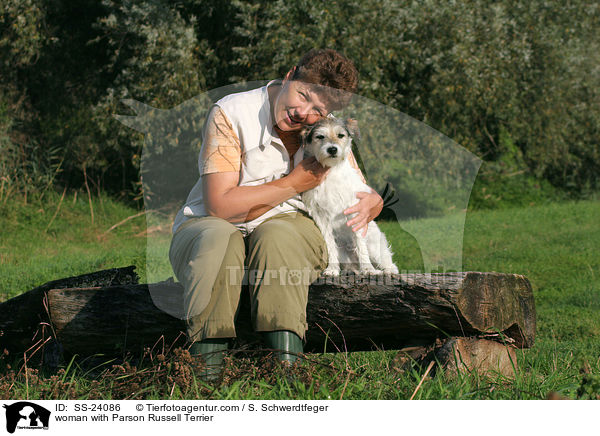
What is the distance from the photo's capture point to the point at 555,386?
317 centimetres

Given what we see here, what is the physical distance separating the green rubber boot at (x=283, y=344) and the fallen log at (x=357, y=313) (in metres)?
0.34

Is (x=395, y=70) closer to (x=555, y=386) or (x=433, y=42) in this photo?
(x=433, y=42)

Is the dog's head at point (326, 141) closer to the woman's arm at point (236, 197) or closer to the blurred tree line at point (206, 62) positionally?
the woman's arm at point (236, 197)

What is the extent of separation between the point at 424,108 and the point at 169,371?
9.88 m

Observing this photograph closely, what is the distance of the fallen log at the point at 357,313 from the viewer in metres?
3.45

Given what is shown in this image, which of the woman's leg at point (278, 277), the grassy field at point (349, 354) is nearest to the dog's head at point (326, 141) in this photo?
the woman's leg at point (278, 277)

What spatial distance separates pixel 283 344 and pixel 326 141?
152cm

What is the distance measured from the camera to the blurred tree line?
34.4ft

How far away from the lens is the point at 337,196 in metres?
4.13

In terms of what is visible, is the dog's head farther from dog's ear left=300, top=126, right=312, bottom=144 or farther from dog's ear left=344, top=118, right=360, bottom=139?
dog's ear left=344, top=118, right=360, bottom=139

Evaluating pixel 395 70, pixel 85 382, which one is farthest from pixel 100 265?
pixel 395 70
